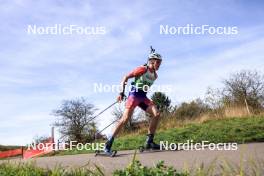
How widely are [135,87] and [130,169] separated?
4.83 metres

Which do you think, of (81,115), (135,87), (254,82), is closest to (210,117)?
(135,87)

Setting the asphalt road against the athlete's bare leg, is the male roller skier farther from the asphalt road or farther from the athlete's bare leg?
the asphalt road

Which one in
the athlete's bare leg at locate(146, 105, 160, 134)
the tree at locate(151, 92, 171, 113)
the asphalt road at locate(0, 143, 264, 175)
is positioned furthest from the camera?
the tree at locate(151, 92, 171, 113)

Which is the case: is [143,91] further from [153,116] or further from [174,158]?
[174,158]

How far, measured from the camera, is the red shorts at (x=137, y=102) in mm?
8703

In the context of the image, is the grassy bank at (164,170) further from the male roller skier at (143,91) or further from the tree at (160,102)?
the tree at (160,102)

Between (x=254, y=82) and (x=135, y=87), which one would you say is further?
(x=254, y=82)

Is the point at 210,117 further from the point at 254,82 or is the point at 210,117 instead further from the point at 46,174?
the point at 254,82

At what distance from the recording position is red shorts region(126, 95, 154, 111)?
28.6 ft

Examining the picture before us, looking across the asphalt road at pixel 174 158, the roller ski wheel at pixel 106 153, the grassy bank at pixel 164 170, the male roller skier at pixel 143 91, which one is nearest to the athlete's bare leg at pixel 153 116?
the male roller skier at pixel 143 91

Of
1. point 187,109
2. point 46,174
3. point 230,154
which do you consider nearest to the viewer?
point 46,174

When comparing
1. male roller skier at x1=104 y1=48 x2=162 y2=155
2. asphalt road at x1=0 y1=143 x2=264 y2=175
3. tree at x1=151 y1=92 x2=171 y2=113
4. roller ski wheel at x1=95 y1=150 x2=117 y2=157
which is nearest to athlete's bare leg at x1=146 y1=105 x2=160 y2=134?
male roller skier at x1=104 y1=48 x2=162 y2=155

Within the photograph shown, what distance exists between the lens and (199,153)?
774cm

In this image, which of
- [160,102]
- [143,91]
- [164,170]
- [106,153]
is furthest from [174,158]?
[160,102]
